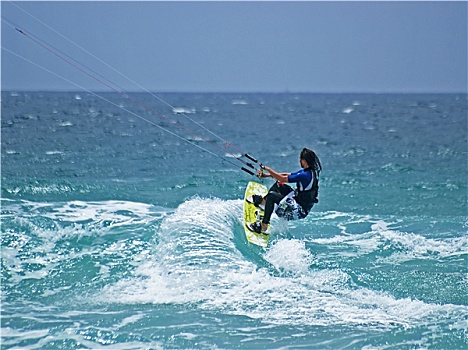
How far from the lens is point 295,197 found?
393 inches

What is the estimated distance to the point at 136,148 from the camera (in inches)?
1019

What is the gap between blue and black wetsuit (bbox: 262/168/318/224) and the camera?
9695mm

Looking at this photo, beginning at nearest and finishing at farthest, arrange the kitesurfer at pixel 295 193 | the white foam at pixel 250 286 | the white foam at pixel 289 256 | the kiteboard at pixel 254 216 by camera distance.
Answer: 1. the white foam at pixel 250 286
2. the white foam at pixel 289 256
3. the kitesurfer at pixel 295 193
4. the kiteboard at pixel 254 216

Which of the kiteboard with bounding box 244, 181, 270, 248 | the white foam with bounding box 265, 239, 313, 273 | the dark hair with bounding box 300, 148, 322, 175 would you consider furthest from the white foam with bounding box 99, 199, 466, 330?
the dark hair with bounding box 300, 148, 322, 175

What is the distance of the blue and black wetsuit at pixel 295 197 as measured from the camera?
9.70 meters

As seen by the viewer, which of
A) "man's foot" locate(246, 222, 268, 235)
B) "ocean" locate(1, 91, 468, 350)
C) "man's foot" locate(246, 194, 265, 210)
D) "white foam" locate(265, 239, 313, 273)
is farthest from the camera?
"man's foot" locate(246, 194, 265, 210)

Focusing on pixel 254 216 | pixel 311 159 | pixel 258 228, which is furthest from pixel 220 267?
pixel 311 159

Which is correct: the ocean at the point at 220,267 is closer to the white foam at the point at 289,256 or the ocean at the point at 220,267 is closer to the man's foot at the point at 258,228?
the white foam at the point at 289,256

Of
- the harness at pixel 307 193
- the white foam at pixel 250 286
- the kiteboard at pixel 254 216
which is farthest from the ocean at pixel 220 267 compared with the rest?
the harness at pixel 307 193

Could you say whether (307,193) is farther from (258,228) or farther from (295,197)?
(258,228)

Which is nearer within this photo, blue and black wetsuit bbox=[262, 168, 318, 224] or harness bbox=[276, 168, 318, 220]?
blue and black wetsuit bbox=[262, 168, 318, 224]

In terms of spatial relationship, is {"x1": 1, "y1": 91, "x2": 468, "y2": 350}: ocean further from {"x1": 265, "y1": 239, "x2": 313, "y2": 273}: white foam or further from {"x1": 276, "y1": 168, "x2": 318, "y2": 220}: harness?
{"x1": 276, "y1": 168, "x2": 318, "y2": 220}: harness

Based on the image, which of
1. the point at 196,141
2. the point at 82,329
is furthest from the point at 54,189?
the point at 196,141

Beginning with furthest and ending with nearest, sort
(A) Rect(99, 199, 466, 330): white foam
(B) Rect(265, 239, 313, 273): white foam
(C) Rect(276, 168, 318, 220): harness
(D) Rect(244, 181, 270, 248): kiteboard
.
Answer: (D) Rect(244, 181, 270, 248): kiteboard → (C) Rect(276, 168, 318, 220): harness → (B) Rect(265, 239, 313, 273): white foam → (A) Rect(99, 199, 466, 330): white foam
